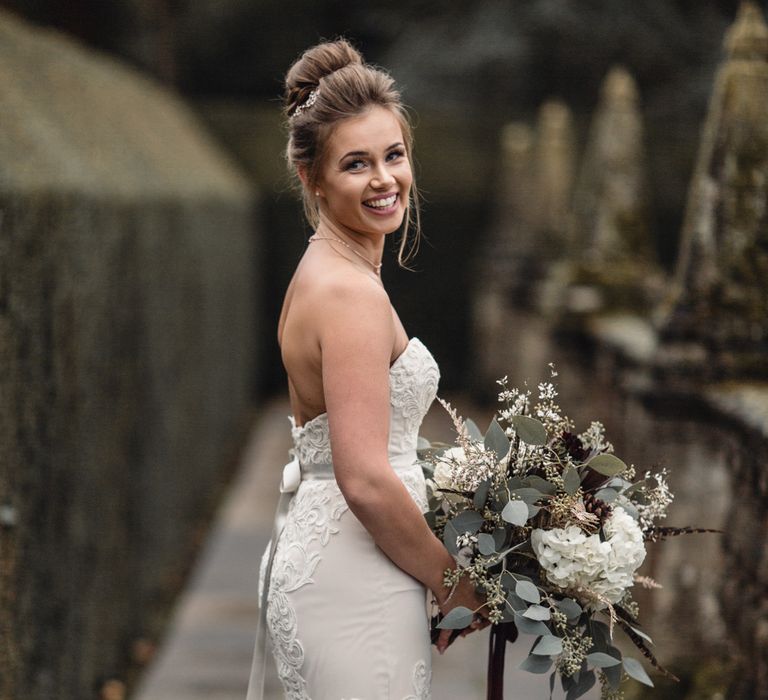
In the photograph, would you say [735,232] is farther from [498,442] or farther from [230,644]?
[230,644]

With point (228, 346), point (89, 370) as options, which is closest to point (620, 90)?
point (228, 346)

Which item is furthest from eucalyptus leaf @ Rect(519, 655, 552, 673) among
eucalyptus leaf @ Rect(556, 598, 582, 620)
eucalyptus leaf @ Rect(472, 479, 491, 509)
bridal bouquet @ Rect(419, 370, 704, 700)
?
eucalyptus leaf @ Rect(472, 479, 491, 509)

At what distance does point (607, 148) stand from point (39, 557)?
5665 millimetres

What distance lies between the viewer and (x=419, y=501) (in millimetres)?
2633

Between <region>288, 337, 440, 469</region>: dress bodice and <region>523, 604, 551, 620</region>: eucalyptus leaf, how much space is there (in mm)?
426

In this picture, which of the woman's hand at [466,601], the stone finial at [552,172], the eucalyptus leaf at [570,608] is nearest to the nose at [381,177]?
the woman's hand at [466,601]

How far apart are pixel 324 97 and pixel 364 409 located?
Result: 2.29ft

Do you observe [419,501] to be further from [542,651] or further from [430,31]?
[430,31]

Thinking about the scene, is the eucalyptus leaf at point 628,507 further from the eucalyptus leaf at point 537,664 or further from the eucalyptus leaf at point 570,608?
the eucalyptus leaf at point 537,664

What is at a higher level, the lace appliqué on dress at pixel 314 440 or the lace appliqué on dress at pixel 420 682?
the lace appliqué on dress at pixel 314 440

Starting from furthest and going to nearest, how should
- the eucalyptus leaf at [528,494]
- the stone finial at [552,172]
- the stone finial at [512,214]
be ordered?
the stone finial at [512,214]
the stone finial at [552,172]
the eucalyptus leaf at [528,494]

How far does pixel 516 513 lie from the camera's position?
243 cm

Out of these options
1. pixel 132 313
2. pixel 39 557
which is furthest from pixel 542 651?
pixel 132 313

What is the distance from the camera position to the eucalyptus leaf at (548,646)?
241 cm
